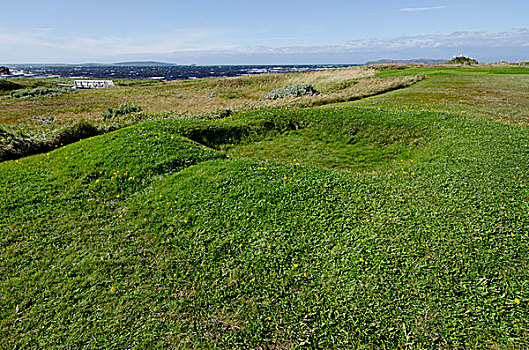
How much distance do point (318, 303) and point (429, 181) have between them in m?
6.08

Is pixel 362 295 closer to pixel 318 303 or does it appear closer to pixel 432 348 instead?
pixel 318 303

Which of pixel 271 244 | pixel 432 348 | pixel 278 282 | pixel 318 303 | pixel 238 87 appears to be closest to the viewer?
pixel 432 348

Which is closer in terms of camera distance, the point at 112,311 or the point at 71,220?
the point at 112,311

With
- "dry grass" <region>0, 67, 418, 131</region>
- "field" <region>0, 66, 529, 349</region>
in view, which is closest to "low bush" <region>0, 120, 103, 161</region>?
"field" <region>0, 66, 529, 349</region>

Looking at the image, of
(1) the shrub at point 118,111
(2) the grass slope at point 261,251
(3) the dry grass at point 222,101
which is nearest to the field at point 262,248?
(2) the grass slope at point 261,251

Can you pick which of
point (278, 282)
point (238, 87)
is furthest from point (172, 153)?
point (238, 87)

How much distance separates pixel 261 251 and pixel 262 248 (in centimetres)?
10

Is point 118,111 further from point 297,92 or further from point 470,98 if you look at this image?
point 470,98

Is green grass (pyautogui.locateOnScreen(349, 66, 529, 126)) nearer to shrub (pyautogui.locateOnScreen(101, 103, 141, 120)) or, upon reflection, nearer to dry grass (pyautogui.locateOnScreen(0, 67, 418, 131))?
dry grass (pyautogui.locateOnScreen(0, 67, 418, 131))

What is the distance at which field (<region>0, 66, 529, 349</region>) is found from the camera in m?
5.33

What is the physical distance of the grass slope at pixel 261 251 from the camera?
17.5 feet

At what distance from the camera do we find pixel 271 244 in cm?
708

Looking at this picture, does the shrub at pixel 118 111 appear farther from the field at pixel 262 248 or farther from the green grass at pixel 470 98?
the green grass at pixel 470 98

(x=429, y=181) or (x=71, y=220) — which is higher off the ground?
(x=429, y=181)
